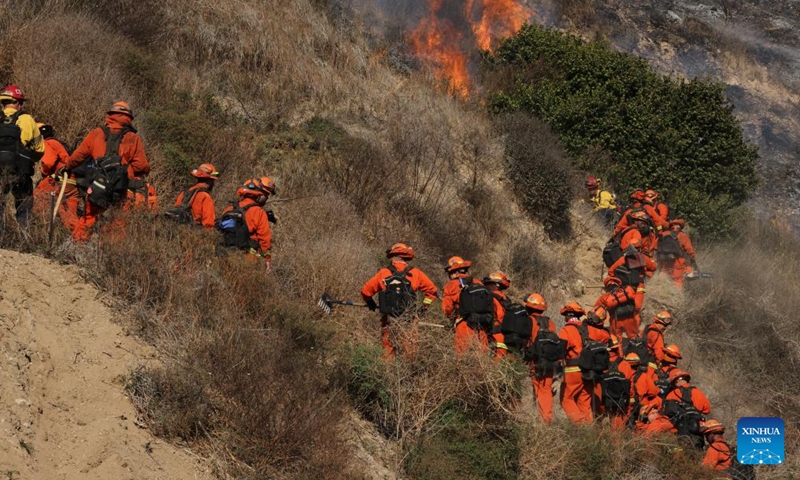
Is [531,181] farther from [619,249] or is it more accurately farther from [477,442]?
[477,442]

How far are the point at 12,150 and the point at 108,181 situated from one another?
990 mm

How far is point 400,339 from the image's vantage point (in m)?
9.96

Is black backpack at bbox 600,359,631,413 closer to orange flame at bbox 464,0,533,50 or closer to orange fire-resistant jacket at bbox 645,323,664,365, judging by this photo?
orange fire-resistant jacket at bbox 645,323,664,365

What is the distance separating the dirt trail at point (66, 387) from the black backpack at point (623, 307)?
780cm

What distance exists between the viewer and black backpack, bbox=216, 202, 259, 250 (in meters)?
10.8

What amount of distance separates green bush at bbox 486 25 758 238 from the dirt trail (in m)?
12.9

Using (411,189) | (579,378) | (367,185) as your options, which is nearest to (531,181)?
(411,189)

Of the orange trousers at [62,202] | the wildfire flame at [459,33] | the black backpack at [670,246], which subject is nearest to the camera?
the orange trousers at [62,202]

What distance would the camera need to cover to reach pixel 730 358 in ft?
51.2

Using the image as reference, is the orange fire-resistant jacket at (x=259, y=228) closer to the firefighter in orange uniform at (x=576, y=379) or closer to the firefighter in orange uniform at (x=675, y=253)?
the firefighter in orange uniform at (x=576, y=379)

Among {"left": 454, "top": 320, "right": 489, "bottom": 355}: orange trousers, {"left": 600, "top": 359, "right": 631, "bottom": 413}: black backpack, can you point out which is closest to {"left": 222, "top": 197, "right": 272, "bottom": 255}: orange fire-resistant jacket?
{"left": 454, "top": 320, "right": 489, "bottom": 355}: orange trousers

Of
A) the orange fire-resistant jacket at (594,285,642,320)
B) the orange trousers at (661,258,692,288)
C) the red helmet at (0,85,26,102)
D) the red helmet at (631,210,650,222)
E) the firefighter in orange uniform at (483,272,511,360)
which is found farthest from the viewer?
the orange trousers at (661,258,692,288)

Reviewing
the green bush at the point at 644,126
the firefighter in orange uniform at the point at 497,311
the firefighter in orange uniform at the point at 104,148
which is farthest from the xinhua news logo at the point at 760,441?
the green bush at the point at 644,126

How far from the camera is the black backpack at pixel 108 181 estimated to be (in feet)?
33.2
